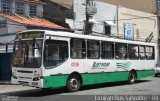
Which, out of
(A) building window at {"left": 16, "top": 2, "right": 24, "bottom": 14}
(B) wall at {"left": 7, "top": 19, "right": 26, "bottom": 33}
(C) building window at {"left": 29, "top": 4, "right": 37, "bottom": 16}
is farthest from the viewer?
(C) building window at {"left": 29, "top": 4, "right": 37, "bottom": 16}

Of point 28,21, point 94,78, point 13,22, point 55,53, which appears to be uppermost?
point 28,21

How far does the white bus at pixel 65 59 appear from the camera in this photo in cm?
1619

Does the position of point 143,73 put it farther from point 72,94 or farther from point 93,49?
point 72,94

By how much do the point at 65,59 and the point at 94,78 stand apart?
2651mm

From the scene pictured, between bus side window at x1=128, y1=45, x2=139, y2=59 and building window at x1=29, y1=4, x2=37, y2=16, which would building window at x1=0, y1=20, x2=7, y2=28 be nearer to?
building window at x1=29, y1=4, x2=37, y2=16

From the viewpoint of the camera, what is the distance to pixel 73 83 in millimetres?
17688

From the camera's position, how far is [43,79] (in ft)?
52.2

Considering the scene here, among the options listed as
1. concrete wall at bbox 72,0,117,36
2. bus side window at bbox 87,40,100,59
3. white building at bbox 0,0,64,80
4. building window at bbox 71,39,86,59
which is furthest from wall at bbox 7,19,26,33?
building window at bbox 71,39,86,59

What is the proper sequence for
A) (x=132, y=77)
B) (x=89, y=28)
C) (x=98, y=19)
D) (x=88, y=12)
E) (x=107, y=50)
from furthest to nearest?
(x=98, y=19) < (x=89, y=28) < (x=88, y=12) < (x=132, y=77) < (x=107, y=50)

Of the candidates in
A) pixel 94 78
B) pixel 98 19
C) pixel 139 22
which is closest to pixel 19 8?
pixel 98 19

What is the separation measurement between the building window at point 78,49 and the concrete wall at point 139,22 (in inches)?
860

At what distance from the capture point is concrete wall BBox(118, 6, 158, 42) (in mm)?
40469

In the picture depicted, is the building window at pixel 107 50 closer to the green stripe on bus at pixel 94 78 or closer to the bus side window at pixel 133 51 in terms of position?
the green stripe on bus at pixel 94 78

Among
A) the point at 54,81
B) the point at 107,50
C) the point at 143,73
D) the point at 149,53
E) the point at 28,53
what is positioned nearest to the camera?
the point at 54,81
